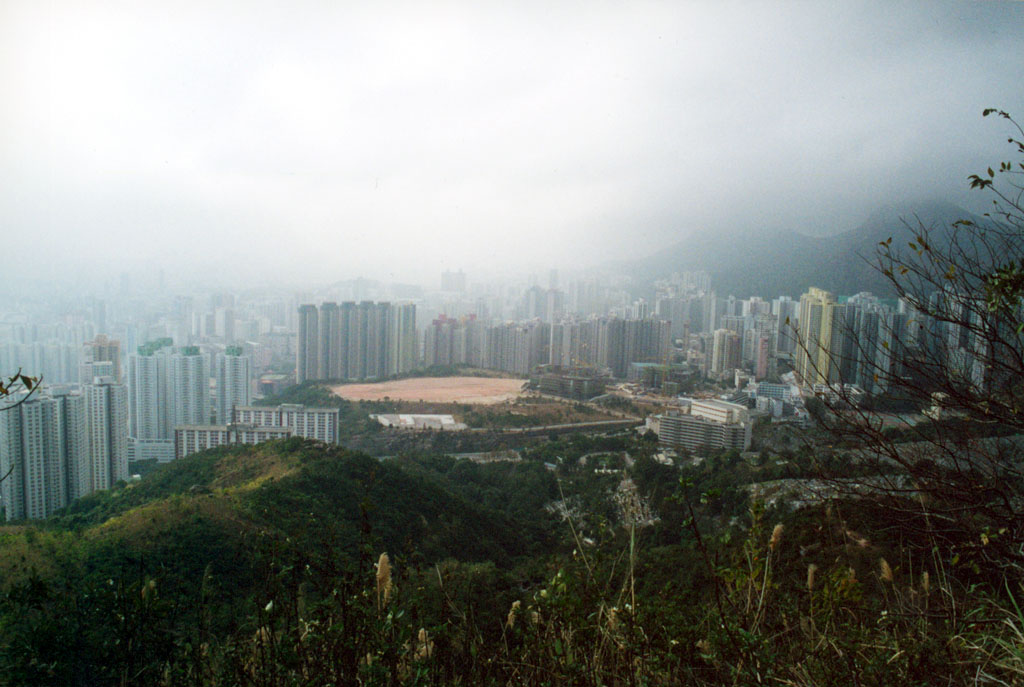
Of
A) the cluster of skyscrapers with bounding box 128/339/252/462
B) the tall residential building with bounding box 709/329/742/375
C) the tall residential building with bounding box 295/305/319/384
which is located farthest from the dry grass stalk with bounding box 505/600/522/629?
the tall residential building with bounding box 709/329/742/375

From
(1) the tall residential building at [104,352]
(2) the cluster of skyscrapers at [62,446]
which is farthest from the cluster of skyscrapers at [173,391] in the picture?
(2) the cluster of skyscrapers at [62,446]

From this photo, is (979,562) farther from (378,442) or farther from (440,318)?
(440,318)

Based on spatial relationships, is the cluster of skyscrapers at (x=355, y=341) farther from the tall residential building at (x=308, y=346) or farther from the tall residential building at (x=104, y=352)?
the tall residential building at (x=104, y=352)

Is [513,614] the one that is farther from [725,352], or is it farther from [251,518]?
[725,352]

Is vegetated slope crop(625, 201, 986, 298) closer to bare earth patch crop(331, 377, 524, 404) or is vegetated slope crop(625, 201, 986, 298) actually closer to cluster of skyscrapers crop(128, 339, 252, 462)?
bare earth patch crop(331, 377, 524, 404)

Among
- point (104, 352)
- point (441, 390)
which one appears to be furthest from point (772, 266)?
point (104, 352)

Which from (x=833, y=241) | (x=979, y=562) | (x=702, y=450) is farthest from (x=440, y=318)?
(x=979, y=562)
